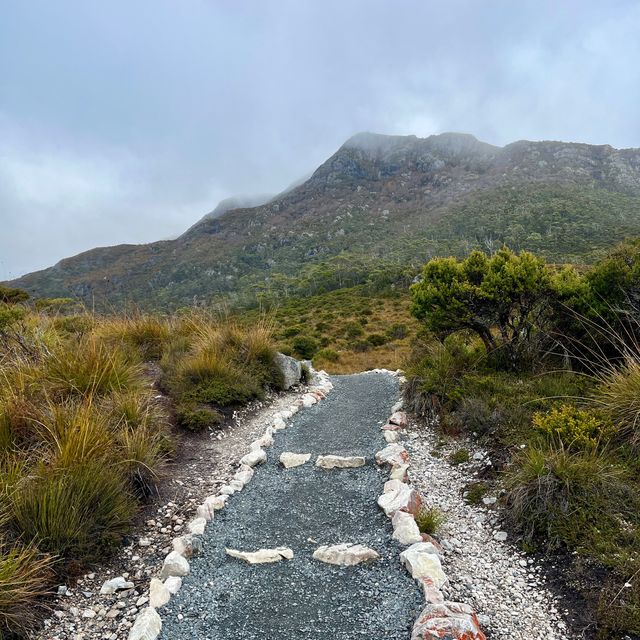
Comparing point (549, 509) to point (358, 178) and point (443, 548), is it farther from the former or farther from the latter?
point (358, 178)

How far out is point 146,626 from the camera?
9.68 ft

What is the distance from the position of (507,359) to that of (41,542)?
301 inches

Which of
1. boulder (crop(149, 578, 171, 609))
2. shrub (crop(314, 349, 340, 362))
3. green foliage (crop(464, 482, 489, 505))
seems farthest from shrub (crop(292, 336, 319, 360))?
boulder (crop(149, 578, 171, 609))

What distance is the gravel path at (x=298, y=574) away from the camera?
10.1 ft

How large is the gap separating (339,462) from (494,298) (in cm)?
432

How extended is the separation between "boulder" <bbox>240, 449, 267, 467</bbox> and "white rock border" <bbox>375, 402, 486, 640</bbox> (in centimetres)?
174

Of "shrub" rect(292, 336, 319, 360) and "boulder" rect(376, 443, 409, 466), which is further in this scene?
"shrub" rect(292, 336, 319, 360)

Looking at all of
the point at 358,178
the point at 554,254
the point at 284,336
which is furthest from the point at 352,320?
the point at 358,178

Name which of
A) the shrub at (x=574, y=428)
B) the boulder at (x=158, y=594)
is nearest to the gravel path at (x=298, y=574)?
the boulder at (x=158, y=594)

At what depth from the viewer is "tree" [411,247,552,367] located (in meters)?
7.74

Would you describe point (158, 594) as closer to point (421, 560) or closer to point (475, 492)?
point (421, 560)

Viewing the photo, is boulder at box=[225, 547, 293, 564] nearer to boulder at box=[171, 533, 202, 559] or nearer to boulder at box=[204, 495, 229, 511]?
boulder at box=[171, 533, 202, 559]

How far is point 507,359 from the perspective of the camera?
26.4 ft

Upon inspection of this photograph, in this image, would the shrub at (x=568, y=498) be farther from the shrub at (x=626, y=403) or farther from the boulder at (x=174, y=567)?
the boulder at (x=174, y=567)
